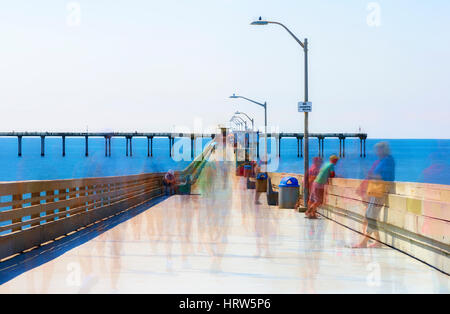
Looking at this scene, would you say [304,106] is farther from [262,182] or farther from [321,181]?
[262,182]

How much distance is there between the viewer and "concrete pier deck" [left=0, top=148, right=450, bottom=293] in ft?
28.8

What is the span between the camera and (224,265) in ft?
34.9

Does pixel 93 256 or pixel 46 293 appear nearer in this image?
pixel 46 293

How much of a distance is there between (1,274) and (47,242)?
366 cm

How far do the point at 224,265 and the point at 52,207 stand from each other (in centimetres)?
515

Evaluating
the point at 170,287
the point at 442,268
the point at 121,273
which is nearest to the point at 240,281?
the point at 170,287

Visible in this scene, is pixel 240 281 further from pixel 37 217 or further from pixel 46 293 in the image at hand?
pixel 37 217

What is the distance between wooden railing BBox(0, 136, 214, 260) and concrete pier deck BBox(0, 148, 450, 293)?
507mm

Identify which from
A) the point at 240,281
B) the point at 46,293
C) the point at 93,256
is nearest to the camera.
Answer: the point at 46,293

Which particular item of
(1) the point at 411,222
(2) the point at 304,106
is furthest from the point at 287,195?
(1) the point at 411,222

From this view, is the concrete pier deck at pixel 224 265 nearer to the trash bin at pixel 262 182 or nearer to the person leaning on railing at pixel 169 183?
the trash bin at pixel 262 182

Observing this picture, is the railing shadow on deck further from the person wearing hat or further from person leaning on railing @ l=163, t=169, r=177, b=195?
person leaning on railing @ l=163, t=169, r=177, b=195

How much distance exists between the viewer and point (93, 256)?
37.5ft

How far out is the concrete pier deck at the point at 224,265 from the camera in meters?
8.77
